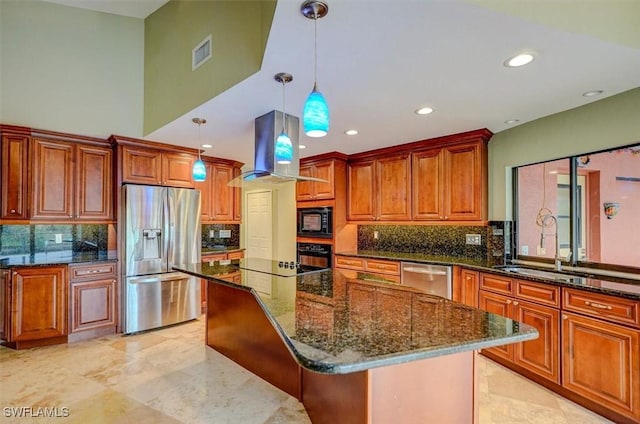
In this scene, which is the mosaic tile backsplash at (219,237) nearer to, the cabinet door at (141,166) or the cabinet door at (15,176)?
the cabinet door at (141,166)

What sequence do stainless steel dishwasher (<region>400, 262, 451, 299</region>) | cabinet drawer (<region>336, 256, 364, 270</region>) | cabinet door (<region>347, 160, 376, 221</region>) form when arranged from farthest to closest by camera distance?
cabinet door (<region>347, 160, 376, 221</region>), cabinet drawer (<region>336, 256, 364, 270</region>), stainless steel dishwasher (<region>400, 262, 451, 299</region>)

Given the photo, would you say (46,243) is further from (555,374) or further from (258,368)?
(555,374)

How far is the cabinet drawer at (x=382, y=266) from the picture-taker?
393 cm

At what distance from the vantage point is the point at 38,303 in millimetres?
3439

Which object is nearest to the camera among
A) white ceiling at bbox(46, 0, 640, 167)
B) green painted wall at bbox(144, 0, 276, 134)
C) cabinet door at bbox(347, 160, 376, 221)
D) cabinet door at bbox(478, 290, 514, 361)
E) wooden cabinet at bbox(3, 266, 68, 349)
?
white ceiling at bbox(46, 0, 640, 167)

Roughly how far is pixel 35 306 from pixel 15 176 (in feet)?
4.56

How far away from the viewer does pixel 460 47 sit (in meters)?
1.90

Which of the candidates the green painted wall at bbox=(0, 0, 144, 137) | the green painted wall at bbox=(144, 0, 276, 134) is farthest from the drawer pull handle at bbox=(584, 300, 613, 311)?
the green painted wall at bbox=(0, 0, 144, 137)

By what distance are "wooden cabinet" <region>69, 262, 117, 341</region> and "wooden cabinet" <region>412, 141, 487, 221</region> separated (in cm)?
372

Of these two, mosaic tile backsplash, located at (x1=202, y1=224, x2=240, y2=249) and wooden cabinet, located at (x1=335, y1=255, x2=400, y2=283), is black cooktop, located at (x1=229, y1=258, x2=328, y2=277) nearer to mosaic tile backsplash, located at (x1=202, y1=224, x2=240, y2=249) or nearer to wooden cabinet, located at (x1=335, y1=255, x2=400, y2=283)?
wooden cabinet, located at (x1=335, y1=255, x2=400, y2=283)

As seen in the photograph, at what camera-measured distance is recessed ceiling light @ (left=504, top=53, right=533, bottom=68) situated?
→ 199cm

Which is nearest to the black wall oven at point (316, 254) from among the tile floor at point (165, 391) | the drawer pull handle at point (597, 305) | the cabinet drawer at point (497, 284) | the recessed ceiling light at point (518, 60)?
the tile floor at point (165, 391)

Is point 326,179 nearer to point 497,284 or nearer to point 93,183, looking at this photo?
point 497,284

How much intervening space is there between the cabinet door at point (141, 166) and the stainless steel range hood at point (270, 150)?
166cm
